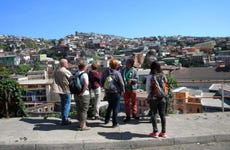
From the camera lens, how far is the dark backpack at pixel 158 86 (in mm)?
5965

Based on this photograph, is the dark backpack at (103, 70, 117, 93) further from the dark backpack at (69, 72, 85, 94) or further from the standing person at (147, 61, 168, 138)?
the standing person at (147, 61, 168, 138)

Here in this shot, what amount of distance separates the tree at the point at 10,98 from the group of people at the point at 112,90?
162 cm

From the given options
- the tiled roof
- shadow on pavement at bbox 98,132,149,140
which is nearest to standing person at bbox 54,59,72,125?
shadow on pavement at bbox 98,132,149,140

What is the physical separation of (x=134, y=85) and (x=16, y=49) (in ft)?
584

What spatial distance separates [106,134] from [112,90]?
95cm

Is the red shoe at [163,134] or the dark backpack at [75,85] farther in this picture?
the dark backpack at [75,85]

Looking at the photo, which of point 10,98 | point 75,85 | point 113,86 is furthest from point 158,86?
point 10,98

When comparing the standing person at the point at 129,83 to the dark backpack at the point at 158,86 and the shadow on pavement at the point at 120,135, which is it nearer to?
the shadow on pavement at the point at 120,135

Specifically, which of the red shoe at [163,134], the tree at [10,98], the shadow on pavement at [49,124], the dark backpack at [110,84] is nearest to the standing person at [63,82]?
the shadow on pavement at [49,124]

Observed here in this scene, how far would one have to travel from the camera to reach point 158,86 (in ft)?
19.7

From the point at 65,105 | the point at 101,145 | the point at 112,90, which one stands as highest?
the point at 112,90

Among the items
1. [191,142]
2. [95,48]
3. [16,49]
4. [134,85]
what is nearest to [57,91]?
[134,85]

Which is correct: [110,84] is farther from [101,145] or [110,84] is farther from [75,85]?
[101,145]

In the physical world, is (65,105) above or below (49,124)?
above
